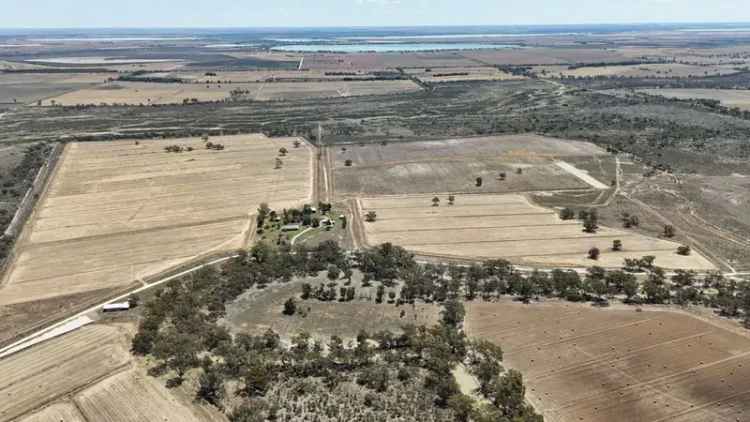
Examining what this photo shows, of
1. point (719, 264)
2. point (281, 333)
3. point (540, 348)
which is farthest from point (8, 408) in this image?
point (719, 264)

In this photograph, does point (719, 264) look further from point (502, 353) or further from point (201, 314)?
point (201, 314)

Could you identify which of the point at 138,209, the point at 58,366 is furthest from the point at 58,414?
the point at 138,209

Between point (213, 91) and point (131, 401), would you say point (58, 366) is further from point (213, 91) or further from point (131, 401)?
point (213, 91)

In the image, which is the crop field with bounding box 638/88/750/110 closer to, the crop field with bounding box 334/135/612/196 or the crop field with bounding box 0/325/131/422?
the crop field with bounding box 334/135/612/196

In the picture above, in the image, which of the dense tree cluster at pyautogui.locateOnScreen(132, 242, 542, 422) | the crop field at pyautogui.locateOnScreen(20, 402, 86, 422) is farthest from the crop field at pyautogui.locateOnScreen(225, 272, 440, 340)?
the crop field at pyautogui.locateOnScreen(20, 402, 86, 422)

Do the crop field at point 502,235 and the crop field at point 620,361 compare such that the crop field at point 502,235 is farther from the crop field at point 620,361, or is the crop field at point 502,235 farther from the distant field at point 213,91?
the distant field at point 213,91
